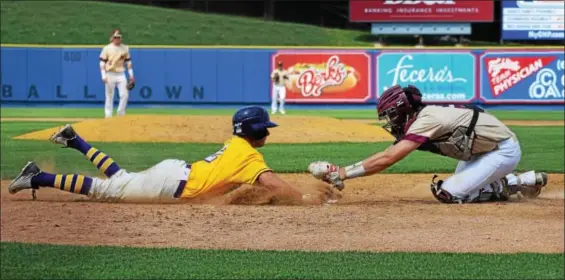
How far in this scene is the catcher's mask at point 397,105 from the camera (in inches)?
169

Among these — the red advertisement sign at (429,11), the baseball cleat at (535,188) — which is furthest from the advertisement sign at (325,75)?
the baseball cleat at (535,188)

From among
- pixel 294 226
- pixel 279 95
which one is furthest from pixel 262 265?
pixel 279 95

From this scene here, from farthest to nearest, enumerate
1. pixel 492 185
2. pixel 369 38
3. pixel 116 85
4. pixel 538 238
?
pixel 369 38 → pixel 116 85 → pixel 492 185 → pixel 538 238

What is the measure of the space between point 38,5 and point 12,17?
3.27 ft

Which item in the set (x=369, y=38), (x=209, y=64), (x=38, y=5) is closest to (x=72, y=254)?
(x=38, y=5)

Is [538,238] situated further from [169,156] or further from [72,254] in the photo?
[169,156]

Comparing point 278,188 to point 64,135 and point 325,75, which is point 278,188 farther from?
point 325,75

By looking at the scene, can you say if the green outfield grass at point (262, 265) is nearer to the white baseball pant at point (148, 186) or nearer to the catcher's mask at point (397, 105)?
the catcher's mask at point (397, 105)

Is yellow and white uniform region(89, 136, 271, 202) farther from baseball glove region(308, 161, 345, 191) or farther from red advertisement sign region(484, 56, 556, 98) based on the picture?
red advertisement sign region(484, 56, 556, 98)

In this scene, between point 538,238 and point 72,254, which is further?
point 538,238

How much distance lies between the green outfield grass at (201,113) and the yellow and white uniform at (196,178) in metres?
14.9

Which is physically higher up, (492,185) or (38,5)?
(38,5)

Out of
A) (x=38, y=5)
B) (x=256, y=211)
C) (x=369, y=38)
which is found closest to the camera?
(x=256, y=211)

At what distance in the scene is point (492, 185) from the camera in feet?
21.4
